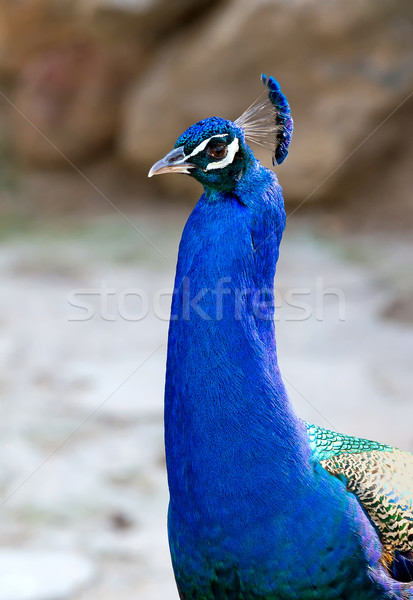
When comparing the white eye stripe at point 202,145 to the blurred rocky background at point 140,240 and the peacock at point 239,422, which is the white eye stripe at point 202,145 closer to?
the peacock at point 239,422

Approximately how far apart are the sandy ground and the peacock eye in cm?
123

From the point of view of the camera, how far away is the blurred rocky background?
93.7 inches

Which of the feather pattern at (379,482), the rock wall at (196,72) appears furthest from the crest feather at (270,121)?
the rock wall at (196,72)

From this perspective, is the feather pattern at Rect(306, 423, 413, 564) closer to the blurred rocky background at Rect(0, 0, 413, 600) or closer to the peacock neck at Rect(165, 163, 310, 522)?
the peacock neck at Rect(165, 163, 310, 522)

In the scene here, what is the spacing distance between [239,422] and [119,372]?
77.1 inches

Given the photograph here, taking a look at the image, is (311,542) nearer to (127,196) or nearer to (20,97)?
(127,196)

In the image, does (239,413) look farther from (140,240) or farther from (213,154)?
(140,240)

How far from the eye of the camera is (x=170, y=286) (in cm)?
395

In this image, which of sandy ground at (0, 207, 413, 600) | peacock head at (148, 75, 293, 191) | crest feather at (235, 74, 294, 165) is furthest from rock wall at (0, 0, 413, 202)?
peacock head at (148, 75, 293, 191)

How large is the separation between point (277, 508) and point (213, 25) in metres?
3.92

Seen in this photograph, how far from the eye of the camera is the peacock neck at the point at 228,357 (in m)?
1.21

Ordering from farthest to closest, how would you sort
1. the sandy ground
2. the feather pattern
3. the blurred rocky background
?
the blurred rocky background
the sandy ground
the feather pattern

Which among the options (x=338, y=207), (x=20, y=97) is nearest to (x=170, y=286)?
(x=338, y=207)

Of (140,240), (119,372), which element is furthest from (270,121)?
(140,240)
